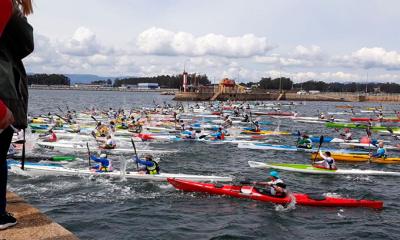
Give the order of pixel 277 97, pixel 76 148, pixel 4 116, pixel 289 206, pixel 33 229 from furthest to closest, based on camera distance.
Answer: pixel 277 97 < pixel 76 148 < pixel 289 206 < pixel 33 229 < pixel 4 116

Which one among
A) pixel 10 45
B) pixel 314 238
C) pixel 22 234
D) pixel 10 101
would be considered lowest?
pixel 314 238

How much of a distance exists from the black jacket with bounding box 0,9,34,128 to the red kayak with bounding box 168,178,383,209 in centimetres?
1534

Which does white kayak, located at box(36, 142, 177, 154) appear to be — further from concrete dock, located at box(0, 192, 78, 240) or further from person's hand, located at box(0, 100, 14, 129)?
person's hand, located at box(0, 100, 14, 129)

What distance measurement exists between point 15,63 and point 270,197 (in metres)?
15.6

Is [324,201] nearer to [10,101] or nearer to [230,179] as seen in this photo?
[230,179]

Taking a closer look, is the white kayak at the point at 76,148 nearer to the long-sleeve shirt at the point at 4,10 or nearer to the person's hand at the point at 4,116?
the long-sleeve shirt at the point at 4,10

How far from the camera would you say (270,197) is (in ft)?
58.9

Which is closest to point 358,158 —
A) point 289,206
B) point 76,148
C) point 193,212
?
point 289,206

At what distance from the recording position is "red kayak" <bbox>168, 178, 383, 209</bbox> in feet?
58.5

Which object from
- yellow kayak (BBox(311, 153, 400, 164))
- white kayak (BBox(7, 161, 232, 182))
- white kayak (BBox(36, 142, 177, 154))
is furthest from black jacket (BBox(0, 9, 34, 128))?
yellow kayak (BBox(311, 153, 400, 164))

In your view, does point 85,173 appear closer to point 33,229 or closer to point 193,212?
point 193,212

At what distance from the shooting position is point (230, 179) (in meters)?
21.5

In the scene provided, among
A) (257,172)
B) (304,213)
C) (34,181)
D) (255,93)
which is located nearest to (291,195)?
(304,213)

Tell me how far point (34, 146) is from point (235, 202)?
60.8ft
